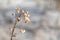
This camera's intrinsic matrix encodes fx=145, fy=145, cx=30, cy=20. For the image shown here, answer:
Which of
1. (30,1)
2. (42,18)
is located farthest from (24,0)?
(42,18)

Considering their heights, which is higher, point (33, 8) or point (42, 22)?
point (33, 8)

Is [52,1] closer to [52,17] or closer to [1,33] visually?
[52,17]

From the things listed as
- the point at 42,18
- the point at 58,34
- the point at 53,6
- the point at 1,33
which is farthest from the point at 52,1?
the point at 1,33

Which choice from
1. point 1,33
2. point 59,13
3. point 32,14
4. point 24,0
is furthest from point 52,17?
point 1,33

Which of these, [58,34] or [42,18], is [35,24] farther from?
[58,34]

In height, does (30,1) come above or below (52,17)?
above

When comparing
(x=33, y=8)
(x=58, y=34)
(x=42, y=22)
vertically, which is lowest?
(x=58, y=34)
